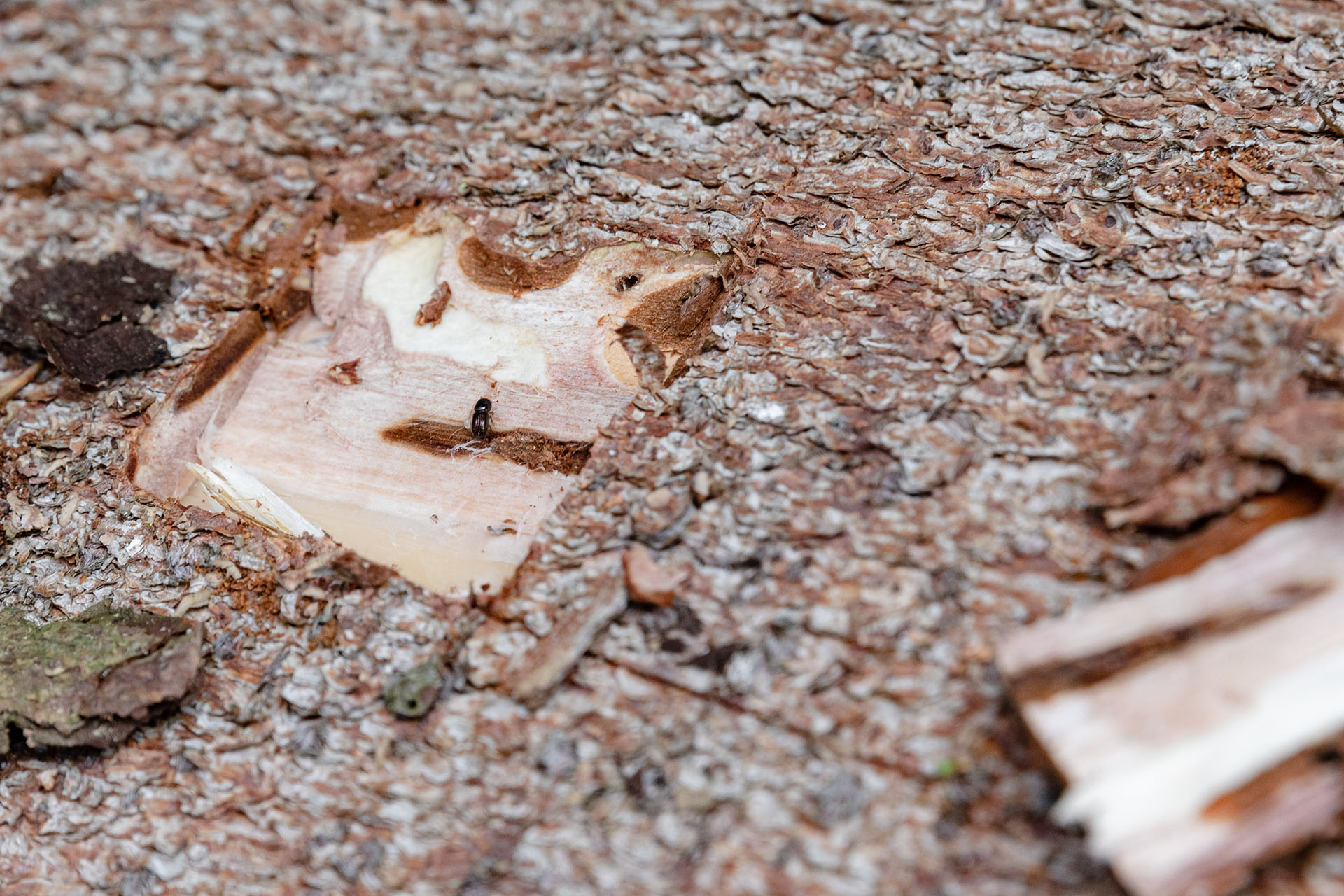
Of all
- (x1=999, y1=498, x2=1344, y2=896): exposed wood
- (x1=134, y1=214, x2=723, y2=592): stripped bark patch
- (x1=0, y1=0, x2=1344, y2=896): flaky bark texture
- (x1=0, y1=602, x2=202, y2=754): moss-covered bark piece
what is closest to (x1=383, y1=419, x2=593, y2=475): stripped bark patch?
(x1=134, y1=214, x2=723, y2=592): stripped bark patch

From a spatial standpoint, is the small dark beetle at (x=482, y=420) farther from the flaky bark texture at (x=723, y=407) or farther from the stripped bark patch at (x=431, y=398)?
the flaky bark texture at (x=723, y=407)

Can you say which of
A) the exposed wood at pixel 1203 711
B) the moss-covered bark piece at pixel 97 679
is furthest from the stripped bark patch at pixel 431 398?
the exposed wood at pixel 1203 711

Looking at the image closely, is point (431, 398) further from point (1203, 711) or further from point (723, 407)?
point (1203, 711)

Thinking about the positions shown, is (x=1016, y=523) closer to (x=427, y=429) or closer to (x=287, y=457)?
(x=427, y=429)

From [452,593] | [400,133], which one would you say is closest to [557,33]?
[400,133]

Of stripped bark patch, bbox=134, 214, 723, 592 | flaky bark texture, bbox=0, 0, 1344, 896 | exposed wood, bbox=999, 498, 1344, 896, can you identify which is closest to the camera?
exposed wood, bbox=999, 498, 1344, 896

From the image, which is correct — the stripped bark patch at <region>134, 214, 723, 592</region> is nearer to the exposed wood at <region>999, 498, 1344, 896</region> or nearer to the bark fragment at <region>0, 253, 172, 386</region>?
the bark fragment at <region>0, 253, 172, 386</region>

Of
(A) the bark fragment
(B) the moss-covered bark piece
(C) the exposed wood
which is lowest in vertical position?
(B) the moss-covered bark piece

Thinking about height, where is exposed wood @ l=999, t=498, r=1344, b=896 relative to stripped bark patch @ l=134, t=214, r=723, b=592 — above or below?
above
